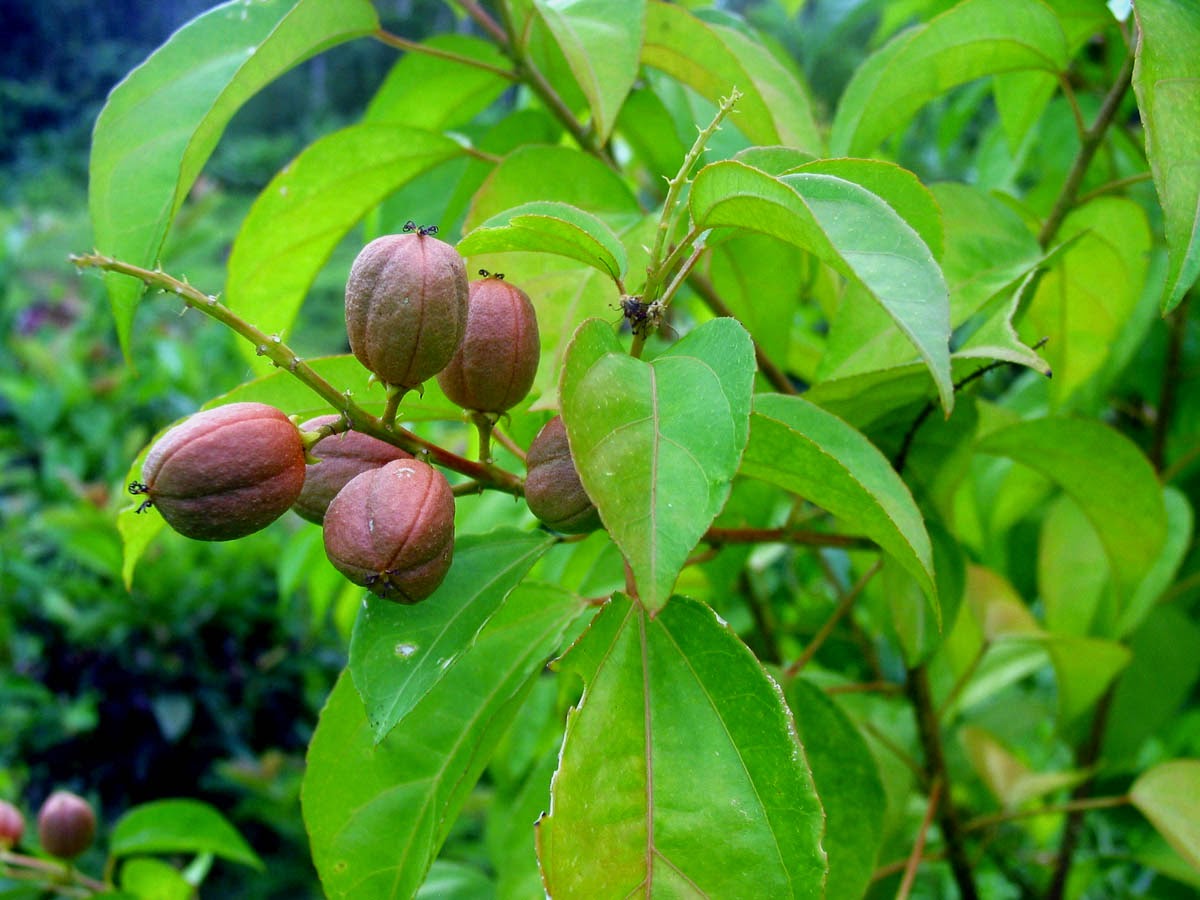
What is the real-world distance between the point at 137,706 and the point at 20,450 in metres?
1.06

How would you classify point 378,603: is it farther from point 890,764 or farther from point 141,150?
point 890,764

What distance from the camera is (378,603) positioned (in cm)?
58

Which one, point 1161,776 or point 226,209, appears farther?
point 226,209

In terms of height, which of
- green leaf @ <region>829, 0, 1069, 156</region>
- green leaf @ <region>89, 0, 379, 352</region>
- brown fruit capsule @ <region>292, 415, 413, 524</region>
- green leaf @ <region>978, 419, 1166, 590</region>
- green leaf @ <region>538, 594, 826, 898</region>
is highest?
green leaf @ <region>829, 0, 1069, 156</region>

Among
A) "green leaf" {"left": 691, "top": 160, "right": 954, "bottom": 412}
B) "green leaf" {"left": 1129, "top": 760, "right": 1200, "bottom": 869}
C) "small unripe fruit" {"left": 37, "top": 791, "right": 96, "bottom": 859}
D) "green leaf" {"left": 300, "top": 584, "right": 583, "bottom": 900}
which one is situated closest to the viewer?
"green leaf" {"left": 691, "top": 160, "right": 954, "bottom": 412}

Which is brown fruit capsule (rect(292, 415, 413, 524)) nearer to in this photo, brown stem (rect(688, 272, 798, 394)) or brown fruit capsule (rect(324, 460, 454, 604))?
brown fruit capsule (rect(324, 460, 454, 604))

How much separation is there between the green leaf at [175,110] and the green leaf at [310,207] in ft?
0.30

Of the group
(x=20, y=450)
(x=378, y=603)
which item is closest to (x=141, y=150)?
(x=378, y=603)

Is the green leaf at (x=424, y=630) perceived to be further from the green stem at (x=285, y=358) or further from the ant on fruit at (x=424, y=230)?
the ant on fruit at (x=424, y=230)

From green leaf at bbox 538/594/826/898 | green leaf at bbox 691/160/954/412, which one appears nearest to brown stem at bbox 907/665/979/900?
green leaf at bbox 538/594/826/898

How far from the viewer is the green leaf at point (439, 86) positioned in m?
1.02

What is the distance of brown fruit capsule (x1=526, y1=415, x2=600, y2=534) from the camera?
562mm

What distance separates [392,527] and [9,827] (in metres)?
0.99

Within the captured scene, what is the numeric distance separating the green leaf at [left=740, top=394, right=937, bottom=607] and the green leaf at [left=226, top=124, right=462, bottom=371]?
18.6 inches
